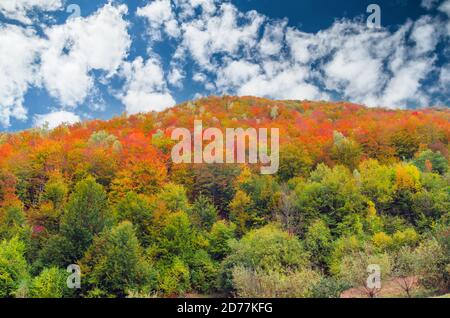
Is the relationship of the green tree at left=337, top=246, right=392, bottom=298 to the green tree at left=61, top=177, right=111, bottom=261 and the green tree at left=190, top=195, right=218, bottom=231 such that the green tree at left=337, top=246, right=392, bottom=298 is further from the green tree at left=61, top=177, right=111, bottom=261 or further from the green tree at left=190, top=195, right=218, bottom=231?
the green tree at left=61, top=177, right=111, bottom=261

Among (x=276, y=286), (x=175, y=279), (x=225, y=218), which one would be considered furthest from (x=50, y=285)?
(x=225, y=218)

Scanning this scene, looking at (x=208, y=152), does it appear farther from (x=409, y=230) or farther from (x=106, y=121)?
(x=106, y=121)

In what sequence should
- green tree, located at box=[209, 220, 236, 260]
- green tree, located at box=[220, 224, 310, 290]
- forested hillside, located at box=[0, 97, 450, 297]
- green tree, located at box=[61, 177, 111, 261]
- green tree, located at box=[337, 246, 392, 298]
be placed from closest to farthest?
green tree, located at box=[337, 246, 392, 298], forested hillside, located at box=[0, 97, 450, 297], green tree, located at box=[220, 224, 310, 290], green tree, located at box=[61, 177, 111, 261], green tree, located at box=[209, 220, 236, 260]

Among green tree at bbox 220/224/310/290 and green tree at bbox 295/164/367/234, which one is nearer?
green tree at bbox 220/224/310/290

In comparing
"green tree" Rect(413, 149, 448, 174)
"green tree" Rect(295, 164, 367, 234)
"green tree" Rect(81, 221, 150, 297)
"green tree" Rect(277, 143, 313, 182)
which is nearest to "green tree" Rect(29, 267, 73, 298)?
"green tree" Rect(81, 221, 150, 297)

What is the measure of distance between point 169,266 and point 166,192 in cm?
1320

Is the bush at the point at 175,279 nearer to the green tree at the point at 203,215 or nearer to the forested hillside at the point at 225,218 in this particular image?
the forested hillside at the point at 225,218

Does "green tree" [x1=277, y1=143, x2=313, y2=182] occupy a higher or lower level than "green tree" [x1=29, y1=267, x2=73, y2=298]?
higher

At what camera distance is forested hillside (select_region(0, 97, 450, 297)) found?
42.8m

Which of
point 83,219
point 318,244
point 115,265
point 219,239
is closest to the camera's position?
point 115,265

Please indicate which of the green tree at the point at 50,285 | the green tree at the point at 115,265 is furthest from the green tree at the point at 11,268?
the green tree at the point at 115,265

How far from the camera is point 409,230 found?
56.8m

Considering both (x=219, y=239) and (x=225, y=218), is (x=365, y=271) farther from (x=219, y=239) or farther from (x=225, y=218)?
(x=225, y=218)

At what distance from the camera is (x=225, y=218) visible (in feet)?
228
